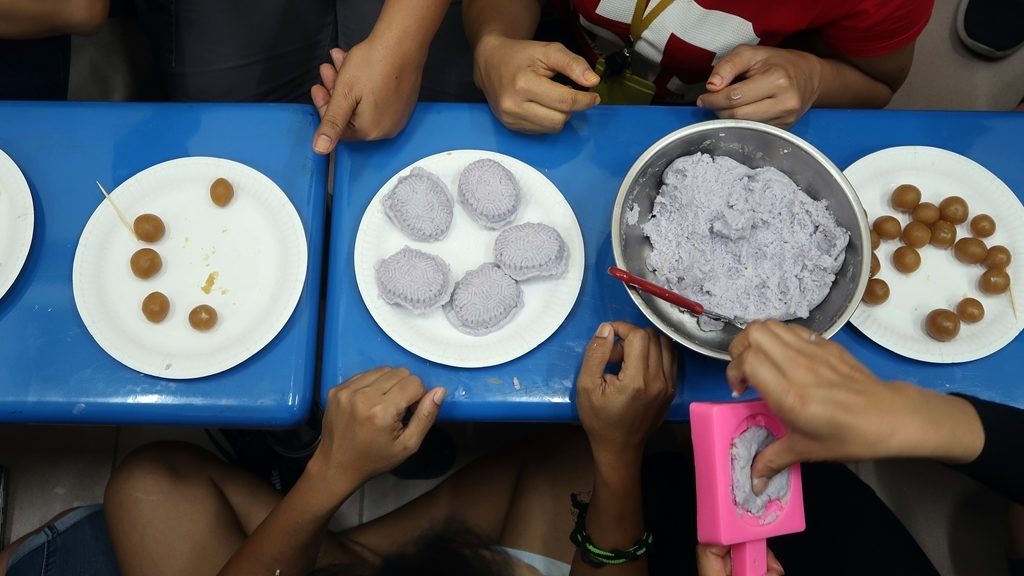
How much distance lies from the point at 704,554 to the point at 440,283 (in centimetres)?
50

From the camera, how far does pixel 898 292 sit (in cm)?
98

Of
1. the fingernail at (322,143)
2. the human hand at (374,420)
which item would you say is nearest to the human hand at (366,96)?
the fingernail at (322,143)

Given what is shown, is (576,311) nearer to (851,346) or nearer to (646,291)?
(646,291)

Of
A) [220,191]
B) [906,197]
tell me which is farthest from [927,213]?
[220,191]

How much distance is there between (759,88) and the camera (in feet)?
3.15

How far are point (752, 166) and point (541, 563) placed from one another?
0.77m

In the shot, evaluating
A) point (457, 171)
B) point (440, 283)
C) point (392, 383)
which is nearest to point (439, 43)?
point (457, 171)

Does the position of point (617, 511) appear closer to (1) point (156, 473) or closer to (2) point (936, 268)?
(2) point (936, 268)

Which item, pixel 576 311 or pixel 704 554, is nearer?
pixel 704 554

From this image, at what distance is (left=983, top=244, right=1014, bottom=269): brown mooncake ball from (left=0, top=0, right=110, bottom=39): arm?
1.57 m

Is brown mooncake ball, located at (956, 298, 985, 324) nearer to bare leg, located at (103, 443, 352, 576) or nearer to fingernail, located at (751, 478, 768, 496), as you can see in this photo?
fingernail, located at (751, 478, 768, 496)

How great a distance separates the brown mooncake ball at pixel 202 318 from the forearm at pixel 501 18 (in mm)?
620

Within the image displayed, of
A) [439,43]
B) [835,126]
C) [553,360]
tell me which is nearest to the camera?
[553,360]

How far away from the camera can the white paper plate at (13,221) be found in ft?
3.10
